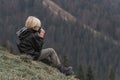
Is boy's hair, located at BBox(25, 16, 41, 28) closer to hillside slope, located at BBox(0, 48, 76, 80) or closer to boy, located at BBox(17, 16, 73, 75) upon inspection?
boy, located at BBox(17, 16, 73, 75)

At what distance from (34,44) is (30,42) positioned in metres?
0.21

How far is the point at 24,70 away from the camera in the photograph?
1343 centimetres

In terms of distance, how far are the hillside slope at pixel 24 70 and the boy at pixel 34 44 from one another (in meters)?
0.47

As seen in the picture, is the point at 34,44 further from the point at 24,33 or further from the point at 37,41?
the point at 24,33

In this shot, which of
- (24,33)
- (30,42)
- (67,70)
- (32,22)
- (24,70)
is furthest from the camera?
(24,33)

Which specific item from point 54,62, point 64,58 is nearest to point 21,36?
point 54,62

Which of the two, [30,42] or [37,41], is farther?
[30,42]

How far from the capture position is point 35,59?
1639 centimetres

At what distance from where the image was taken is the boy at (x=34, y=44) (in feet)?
52.8

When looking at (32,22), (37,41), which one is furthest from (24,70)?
(32,22)

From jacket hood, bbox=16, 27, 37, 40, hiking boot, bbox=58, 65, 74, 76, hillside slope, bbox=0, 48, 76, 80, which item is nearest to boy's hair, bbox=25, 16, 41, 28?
jacket hood, bbox=16, 27, 37, 40

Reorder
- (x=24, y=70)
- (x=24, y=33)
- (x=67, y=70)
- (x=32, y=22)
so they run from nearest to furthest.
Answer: (x=24, y=70)
(x=67, y=70)
(x=32, y=22)
(x=24, y=33)

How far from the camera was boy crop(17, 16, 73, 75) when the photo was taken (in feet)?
52.8

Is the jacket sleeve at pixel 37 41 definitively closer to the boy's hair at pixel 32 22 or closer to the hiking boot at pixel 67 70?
the boy's hair at pixel 32 22
